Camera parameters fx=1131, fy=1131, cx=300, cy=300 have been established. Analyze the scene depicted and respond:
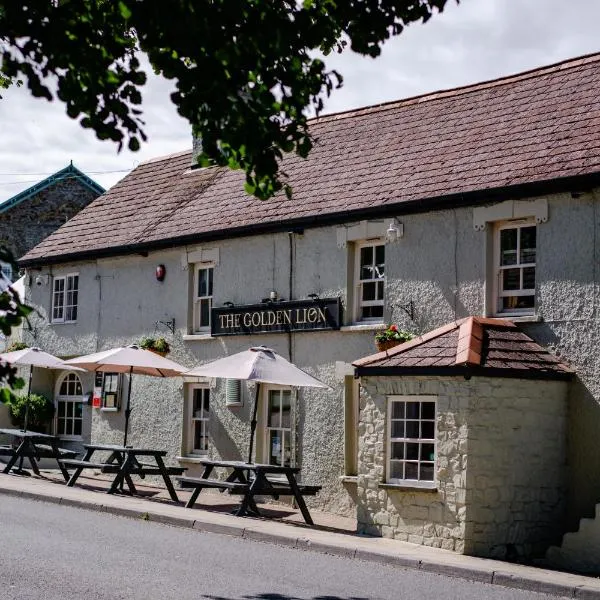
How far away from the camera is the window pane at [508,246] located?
53.1 ft

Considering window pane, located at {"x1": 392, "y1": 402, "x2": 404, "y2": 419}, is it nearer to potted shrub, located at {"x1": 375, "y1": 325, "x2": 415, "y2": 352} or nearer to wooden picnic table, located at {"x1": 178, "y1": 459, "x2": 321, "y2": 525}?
potted shrub, located at {"x1": 375, "y1": 325, "x2": 415, "y2": 352}

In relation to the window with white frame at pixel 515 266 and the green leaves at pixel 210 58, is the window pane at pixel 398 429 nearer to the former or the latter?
the window with white frame at pixel 515 266

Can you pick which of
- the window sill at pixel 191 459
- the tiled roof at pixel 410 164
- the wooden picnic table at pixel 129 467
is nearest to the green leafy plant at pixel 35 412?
the tiled roof at pixel 410 164

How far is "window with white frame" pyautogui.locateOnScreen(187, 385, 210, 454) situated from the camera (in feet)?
68.4

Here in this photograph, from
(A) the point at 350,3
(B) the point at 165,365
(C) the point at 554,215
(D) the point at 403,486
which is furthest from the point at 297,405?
(A) the point at 350,3

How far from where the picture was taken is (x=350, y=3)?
7.96 meters

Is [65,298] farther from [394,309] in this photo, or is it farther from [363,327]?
[394,309]

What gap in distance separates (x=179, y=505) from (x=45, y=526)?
12.9 feet

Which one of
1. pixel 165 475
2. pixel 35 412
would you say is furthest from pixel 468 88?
pixel 35 412

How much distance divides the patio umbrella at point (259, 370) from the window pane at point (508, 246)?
127 inches

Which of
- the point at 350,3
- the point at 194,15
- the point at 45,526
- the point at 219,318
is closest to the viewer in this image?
the point at 194,15

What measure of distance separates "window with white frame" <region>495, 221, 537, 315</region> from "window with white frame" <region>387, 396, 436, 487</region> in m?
2.09

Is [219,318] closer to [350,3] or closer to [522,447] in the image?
[522,447]

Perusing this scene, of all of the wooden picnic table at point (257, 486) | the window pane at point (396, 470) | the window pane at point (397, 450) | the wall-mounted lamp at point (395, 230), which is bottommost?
the wooden picnic table at point (257, 486)
